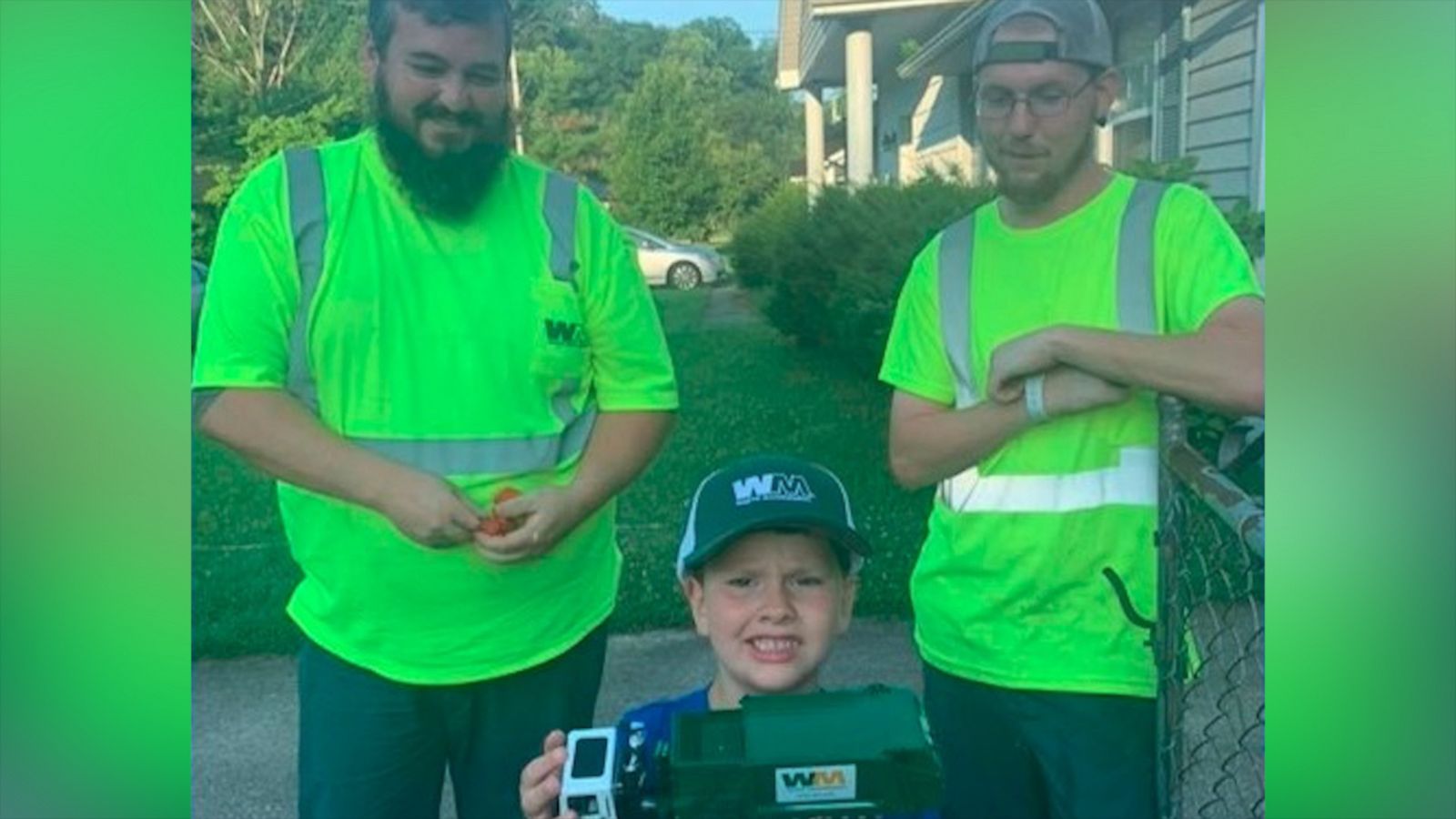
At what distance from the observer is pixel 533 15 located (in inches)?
55.6

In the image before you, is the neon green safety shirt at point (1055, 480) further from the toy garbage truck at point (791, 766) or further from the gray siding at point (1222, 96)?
the toy garbage truck at point (791, 766)

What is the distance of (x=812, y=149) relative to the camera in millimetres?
1452

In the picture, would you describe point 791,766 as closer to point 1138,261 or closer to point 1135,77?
point 1138,261

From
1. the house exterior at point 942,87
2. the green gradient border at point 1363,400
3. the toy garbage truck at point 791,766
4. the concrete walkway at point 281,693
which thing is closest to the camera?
the green gradient border at point 1363,400

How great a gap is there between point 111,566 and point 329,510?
0.92 ft

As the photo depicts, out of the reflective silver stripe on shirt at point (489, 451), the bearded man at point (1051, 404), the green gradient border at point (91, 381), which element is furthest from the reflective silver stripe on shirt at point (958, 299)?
the green gradient border at point (91, 381)

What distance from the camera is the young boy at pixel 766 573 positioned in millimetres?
1519

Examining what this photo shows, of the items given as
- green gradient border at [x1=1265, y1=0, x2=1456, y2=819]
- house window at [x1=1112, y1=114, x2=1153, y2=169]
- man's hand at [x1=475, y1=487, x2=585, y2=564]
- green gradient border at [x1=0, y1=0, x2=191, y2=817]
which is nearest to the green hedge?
house window at [x1=1112, y1=114, x2=1153, y2=169]

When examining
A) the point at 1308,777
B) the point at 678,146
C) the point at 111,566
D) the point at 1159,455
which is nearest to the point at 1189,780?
the point at 1159,455

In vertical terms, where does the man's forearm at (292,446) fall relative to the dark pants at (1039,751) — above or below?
above

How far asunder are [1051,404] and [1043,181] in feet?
0.60

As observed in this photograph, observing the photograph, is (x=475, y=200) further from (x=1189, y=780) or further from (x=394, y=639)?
(x=1189, y=780)

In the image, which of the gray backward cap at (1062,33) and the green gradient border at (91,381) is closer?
the green gradient border at (91,381)

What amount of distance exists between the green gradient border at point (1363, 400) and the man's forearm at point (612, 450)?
556mm
